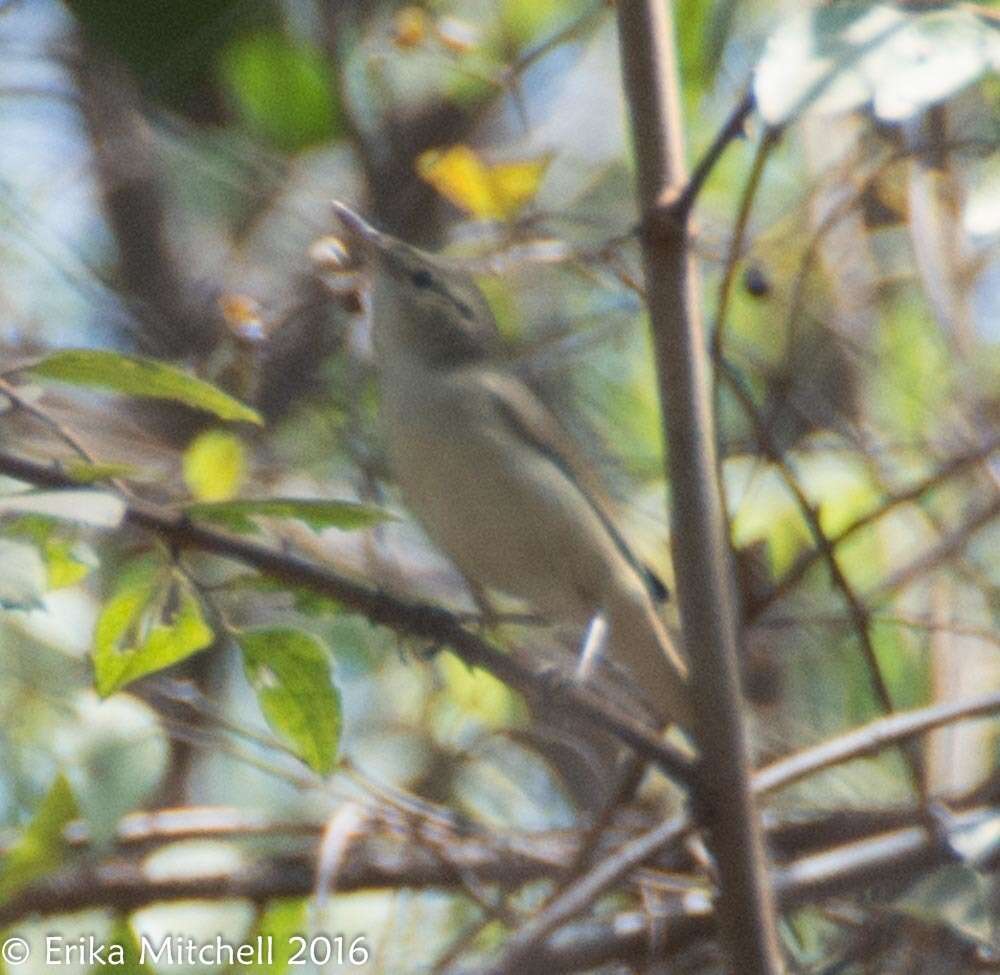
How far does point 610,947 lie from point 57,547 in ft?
4.62

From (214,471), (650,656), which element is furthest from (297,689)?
(650,656)

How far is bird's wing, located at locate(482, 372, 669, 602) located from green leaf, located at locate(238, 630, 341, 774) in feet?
4.81

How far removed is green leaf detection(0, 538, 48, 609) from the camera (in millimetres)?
1319

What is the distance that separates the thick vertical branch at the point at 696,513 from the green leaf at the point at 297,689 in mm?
453

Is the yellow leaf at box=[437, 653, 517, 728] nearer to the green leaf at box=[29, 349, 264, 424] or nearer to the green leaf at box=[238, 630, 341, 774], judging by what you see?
the green leaf at box=[238, 630, 341, 774]

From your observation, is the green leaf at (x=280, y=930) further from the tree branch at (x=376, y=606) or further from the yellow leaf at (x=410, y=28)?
the yellow leaf at (x=410, y=28)

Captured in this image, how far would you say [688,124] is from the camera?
2.68 metres

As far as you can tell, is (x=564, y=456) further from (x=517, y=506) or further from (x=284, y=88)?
(x=284, y=88)

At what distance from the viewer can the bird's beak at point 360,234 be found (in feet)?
8.99

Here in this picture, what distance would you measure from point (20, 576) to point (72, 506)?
0.14 metres

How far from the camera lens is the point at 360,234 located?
9.86 ft

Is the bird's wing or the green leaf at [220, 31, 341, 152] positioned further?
the green leaf at [220, 31, 341, 152]

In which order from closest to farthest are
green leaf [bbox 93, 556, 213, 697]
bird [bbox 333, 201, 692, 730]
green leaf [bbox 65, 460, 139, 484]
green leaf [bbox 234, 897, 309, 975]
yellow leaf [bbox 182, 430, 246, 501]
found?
green leaf [bbox 65, 460, 139, 484] → green leaf [bbox 93, 556, 213, 697] → green leaf [bbox 234, 897, 309, 975] → yellow leaf [bbox 182, 430, 246, 501] → bird [bbox 333, 201, 692, 730]

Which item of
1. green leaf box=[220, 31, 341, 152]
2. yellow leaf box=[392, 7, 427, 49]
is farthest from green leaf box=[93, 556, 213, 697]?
green leaf box=[220, 31, 341, 152]
